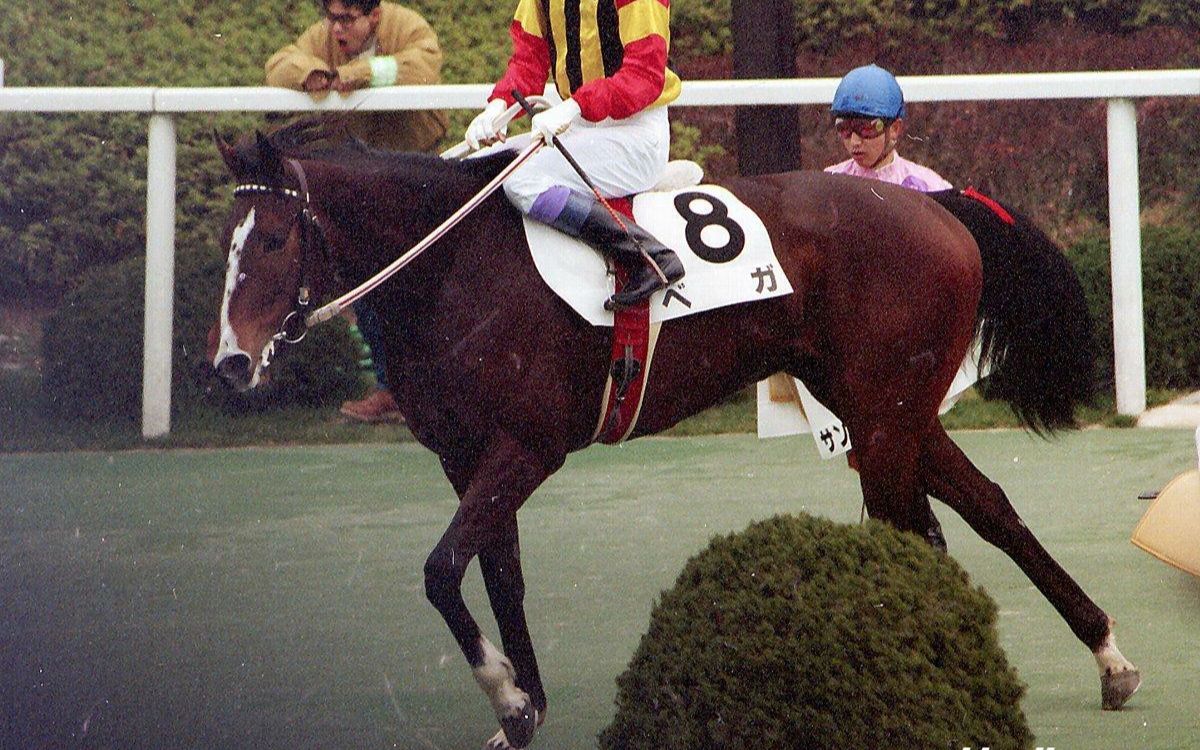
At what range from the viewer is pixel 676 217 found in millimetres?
3727

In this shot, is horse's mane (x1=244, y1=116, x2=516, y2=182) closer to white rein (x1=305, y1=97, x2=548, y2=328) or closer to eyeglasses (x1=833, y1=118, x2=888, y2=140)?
white rein (x1=305, y1=97, x2=548, y2=328)

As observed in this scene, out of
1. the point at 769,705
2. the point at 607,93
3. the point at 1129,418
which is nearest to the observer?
the point at 769,705

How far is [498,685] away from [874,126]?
6.39 feet

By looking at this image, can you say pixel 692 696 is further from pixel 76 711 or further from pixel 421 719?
pixel 76 711

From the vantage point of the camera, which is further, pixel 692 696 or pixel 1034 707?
pixel 1034 707

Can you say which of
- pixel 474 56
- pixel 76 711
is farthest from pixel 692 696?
pixel 474 56

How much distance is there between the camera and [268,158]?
3.40m

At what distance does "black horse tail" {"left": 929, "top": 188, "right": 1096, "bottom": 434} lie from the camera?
4.12m

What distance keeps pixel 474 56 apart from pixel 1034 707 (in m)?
6.48

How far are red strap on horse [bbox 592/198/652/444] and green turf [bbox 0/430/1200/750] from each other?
0.62m

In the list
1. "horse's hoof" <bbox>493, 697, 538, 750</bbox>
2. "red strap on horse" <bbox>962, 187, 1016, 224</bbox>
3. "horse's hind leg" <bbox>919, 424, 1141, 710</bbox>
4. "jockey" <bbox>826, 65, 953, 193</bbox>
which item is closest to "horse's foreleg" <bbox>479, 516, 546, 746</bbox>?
"horse's hoof" <bbox>493, 697, 538, 750</bbox>

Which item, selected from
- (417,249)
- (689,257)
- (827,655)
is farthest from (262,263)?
(827,655)

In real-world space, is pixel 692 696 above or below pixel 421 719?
above

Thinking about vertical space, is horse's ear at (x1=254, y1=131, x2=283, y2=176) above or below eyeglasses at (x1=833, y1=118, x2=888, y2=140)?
below
